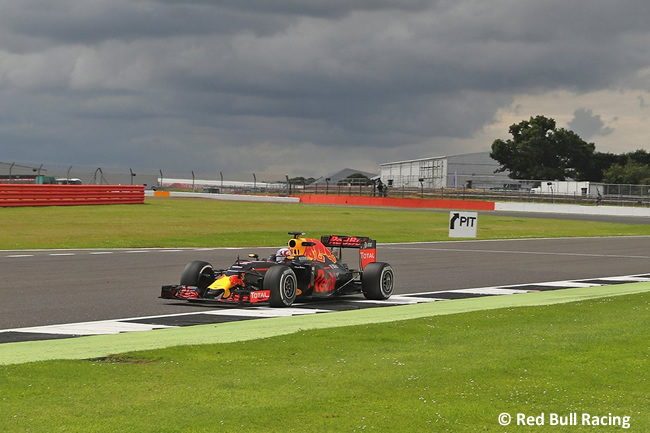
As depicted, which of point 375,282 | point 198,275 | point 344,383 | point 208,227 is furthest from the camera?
point 208,227

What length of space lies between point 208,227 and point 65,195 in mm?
12988

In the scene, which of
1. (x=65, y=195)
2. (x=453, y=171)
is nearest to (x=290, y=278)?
(x=65, y=195)

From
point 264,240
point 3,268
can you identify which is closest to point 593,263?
point 264,240

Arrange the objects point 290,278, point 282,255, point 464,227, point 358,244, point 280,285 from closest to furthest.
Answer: point 280,285 < point 290,278 < point 282,255 < point 358,244 < point 464,227

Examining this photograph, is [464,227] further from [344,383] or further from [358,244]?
[344,383]

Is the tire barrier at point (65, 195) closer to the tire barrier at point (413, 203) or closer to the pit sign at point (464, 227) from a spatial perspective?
the pit sign at point (464, 227)

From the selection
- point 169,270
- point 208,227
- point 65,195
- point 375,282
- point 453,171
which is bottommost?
point 169,270

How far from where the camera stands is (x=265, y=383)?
7.49m

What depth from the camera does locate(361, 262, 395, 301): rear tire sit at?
15234 millimetres

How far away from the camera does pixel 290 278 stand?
1399 centimetres

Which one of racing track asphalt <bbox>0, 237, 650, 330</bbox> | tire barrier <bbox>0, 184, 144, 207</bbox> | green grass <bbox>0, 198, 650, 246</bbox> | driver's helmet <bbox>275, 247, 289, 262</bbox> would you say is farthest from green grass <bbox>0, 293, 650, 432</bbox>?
tire barrier <bbox>0, 184, 144, 207</bbox>

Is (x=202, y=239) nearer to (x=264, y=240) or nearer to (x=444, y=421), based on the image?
(x=264, y=240)

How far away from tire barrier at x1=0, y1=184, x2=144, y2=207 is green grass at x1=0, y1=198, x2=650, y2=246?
36.2 inches

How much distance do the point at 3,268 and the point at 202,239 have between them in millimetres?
13549
